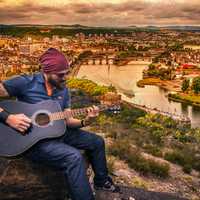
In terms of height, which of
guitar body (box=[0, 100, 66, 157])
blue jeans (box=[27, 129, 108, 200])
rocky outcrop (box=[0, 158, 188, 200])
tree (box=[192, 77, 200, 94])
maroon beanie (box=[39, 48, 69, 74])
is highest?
Result: maroon beanie (box=[39, 48, 69, 74])

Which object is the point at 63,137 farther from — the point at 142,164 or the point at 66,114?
the point at 142,164

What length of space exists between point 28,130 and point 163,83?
182 feet

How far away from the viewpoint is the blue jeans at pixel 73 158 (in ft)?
6.55

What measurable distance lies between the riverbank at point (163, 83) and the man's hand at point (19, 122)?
49.4 metres

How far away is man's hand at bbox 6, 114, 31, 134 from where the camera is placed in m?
2.09

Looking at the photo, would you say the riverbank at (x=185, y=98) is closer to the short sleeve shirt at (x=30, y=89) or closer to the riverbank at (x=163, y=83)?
the riverbank at (x=163, y=83)

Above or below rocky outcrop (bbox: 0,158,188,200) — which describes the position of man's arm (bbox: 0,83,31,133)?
above

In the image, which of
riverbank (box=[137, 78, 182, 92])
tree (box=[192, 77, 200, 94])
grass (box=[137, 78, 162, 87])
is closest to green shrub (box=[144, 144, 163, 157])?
tree (box=[192, 77, 200, 94])

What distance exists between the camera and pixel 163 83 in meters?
56.8

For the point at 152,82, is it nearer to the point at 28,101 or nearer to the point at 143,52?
the point at 143,52

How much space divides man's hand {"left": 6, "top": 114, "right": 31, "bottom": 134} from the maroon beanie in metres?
0.32

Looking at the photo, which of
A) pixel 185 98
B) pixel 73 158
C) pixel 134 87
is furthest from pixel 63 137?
pixel 134 87

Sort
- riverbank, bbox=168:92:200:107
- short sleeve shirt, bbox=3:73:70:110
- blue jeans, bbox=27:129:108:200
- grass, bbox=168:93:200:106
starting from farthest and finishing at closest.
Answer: grass, bbox=168:93:200:106 < riverbank, bbox=168:92:200:107 < short sleeve shirt, bbox=3:73:70:110 < blue jeans, bbox=27:129:108:200

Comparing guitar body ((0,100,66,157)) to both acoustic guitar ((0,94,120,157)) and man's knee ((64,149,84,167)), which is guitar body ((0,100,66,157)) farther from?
man's knee ((64,149,84,167))
